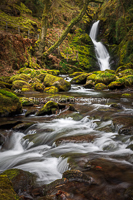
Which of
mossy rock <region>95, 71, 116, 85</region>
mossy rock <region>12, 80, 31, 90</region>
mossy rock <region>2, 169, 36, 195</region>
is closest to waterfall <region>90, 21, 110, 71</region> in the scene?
mossy rock <region>95, 71, 116, 85</region>

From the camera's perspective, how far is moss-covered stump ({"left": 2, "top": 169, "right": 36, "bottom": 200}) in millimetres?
2127

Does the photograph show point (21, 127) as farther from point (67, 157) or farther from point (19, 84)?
point (19, 84)

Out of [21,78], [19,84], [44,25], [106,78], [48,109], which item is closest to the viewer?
[48,109]

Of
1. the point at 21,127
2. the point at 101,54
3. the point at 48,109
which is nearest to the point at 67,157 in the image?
the point at 21,127

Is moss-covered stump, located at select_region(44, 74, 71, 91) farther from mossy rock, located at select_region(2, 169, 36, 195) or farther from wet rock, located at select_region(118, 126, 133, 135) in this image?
mossy rock, located at select_region(2, 169, 36, 195)

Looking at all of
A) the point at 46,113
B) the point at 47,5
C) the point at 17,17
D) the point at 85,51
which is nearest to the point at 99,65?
the point at 85,51

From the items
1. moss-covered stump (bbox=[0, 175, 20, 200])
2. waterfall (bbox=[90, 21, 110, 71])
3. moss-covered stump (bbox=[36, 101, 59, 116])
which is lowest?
moss-covered stump (bbox=[0, 175, 20, 200])

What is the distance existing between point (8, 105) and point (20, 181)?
14.0 feet

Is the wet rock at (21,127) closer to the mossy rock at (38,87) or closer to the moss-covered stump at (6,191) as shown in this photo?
the moss-covered stump at (6,191)

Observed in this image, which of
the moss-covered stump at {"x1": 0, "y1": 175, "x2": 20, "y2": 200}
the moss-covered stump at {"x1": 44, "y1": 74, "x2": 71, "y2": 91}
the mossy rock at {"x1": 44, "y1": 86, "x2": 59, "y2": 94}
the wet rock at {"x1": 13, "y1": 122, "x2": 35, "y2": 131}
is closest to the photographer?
the moss-covered stump at {"x1": 0, "y1": 175, "x2": 20, "y2": 200}

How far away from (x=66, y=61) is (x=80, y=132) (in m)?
21.2

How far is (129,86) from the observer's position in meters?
13.4

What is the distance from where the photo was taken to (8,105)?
239 inches

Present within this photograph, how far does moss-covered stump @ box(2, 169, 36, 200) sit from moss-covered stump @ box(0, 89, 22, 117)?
3.96 metres
